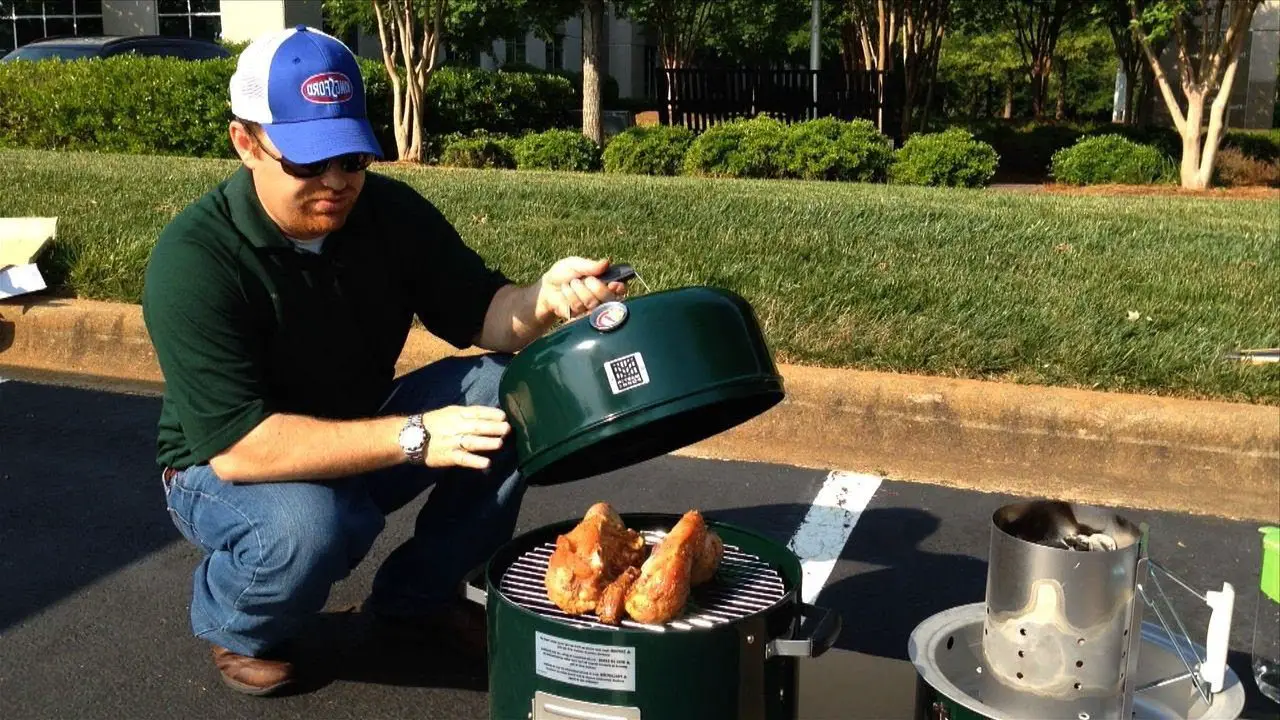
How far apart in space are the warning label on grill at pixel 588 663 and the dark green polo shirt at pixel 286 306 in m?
0.81

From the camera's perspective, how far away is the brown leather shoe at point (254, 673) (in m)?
2.84

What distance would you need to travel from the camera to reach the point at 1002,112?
42.0 metres

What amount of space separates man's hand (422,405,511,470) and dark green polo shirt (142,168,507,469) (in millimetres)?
390

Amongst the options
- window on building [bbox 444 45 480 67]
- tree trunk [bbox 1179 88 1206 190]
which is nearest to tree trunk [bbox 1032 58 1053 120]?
window on building [bbox 444 45 480 67]

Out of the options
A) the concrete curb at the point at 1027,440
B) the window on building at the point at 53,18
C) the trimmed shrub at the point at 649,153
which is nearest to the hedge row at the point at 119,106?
the trimmed shrub at the point at 649,153

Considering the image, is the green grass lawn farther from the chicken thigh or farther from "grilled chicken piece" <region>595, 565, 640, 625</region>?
"grilled chicken piece" <region>595, 565, 640, 625</region>

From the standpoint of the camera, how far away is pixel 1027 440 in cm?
422

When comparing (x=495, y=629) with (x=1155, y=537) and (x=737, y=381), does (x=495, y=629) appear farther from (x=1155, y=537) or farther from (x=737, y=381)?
(x=1155, y=537)

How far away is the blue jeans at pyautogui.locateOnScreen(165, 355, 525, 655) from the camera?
2.58 meters

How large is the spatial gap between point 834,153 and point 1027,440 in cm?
803

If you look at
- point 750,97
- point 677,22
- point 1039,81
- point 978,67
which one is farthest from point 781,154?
point 978,67

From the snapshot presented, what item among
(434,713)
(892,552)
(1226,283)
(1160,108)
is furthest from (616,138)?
(1160,108)

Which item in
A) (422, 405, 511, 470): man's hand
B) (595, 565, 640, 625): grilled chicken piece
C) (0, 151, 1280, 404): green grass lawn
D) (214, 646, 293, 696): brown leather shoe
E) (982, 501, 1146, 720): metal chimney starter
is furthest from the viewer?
(0, 151, 1280, 404): green grass lawn

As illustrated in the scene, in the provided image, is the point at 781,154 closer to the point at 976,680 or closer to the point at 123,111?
the point at 123,111
